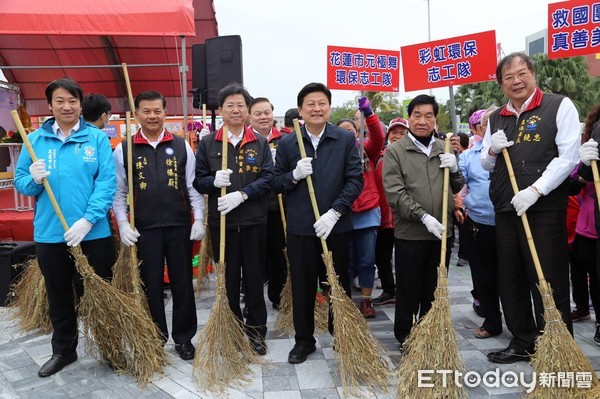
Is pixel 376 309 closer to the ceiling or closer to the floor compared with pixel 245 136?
closer to the floor

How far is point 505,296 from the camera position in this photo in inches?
119

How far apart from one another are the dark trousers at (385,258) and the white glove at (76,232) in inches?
109

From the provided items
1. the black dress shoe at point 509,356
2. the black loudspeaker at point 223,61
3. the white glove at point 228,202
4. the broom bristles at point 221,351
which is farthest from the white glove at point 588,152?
the black loudspeaker at point 223,61

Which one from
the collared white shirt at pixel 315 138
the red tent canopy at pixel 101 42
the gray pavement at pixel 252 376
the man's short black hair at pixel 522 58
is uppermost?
Answer: the red tent canopy at pixel 101 42

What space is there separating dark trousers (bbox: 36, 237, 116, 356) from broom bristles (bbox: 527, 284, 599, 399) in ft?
9.04

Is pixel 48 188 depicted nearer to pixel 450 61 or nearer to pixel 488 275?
pixel 488 275

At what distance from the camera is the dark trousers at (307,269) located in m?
3.08

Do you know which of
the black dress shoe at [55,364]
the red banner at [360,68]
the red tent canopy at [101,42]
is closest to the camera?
the black dress shoe at [55,364]

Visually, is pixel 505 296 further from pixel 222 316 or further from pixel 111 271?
pixel 111 271

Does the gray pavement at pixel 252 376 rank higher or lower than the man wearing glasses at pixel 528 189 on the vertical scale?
lower

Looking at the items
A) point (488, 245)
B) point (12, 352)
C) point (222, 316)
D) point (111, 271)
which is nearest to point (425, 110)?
point (488, 245)

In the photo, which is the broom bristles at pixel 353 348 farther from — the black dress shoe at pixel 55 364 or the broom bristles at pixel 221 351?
the black dress shoe at pixel 55 364

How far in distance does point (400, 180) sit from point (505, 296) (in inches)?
41.3

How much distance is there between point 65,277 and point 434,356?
242cm
